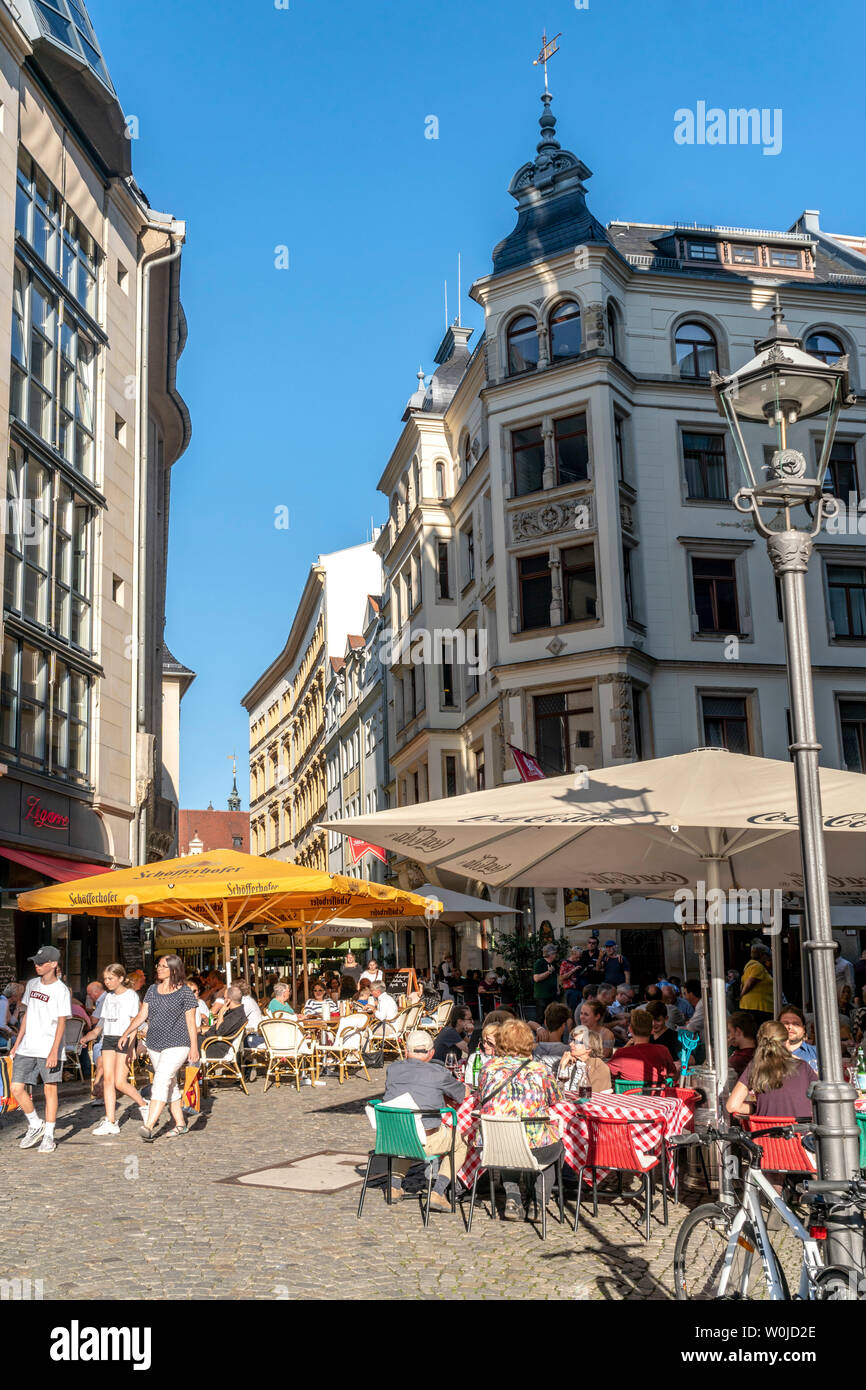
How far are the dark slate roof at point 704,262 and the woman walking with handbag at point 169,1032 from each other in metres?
26.6

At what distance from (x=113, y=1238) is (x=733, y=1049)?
16.9ft

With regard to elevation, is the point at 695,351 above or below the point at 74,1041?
above

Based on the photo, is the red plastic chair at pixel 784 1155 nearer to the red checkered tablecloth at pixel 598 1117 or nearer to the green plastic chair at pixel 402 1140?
the red checkered tablecloth at pixel 598 1117

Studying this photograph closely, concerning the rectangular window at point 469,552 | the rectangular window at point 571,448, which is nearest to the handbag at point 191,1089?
the rectangular window at point 571,448

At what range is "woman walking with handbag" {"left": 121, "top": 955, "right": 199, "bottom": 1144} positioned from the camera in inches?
500

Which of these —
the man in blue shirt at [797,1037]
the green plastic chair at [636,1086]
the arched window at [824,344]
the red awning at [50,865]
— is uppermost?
the arched window at [824,344]

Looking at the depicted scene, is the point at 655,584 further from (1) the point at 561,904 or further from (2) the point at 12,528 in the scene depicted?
(2) the point at 12,528

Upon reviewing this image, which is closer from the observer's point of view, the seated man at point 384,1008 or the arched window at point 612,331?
the seated man at point 384,1008

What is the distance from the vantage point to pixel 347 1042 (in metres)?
18.8

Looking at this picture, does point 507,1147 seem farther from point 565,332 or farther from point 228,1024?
point 565,332

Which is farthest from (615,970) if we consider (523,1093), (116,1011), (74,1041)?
(523,1093)

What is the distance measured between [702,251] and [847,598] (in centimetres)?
1065

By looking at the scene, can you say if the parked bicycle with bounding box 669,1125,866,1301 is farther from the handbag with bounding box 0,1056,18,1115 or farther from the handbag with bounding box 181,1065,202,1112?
the handbag with bounding box 0,1056,18,1115

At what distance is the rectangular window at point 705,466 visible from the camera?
33406mm
